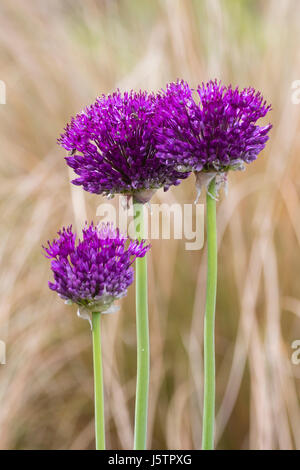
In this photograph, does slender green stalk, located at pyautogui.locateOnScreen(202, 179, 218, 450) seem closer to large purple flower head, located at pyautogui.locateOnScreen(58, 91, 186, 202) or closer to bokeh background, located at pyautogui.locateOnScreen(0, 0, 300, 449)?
large purple flower head, located at pyautogui.locateOnScreen(58, 91, 186, 202)

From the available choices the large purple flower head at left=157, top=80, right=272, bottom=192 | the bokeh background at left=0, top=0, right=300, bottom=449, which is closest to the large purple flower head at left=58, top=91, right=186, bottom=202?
the large purple flower head at left=157, top=80, right=272, bottom=192

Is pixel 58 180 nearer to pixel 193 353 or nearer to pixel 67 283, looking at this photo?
pixel 193 353

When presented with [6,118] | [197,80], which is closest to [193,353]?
[197,80]

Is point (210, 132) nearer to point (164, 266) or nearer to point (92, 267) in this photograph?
point (92, 267)

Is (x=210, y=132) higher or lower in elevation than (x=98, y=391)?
higher

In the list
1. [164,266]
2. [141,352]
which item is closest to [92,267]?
[141,352]

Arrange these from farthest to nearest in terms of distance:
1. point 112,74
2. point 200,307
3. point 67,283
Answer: point 112,74, point 200,307, point 67,283
